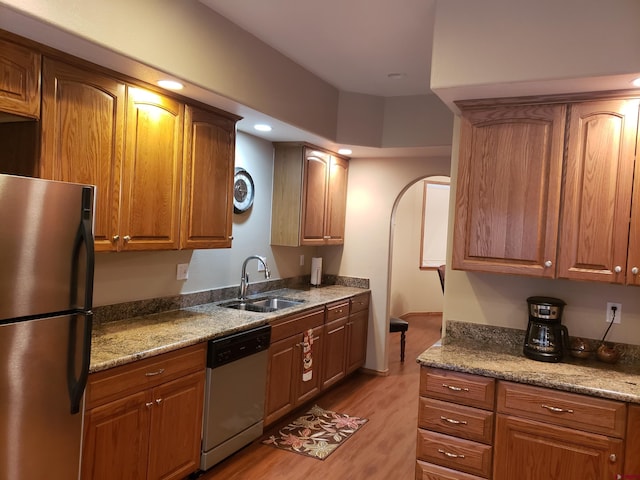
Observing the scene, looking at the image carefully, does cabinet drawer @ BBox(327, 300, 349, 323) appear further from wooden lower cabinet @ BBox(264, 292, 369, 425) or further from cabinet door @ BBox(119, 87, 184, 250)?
cabinet door @ BBox(119, 87, 184, 250)

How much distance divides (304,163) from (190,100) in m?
1.53

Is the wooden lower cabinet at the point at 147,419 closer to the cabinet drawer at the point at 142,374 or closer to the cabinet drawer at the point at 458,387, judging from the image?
the cabinet drawer at the point at 142,374

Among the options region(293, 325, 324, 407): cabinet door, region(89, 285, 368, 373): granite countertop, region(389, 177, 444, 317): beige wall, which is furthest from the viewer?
region(389, 177, 444, 317): beige wall

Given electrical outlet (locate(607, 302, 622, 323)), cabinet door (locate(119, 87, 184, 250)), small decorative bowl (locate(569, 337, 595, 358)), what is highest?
cabinet door (locate(119, 87, 184, 250))

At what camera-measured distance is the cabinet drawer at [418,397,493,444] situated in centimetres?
231

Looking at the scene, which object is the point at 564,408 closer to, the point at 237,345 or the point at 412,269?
the point at 237,345

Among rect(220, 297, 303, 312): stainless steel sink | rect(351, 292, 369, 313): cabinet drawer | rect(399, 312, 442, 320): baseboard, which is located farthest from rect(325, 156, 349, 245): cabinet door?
rect(399, 312, 442, 320): baseboard

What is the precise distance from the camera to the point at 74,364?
6.19 ft

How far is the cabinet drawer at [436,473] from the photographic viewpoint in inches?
92.3

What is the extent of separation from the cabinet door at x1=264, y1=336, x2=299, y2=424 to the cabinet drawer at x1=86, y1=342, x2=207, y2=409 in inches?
29.9

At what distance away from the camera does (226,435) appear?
2.94m

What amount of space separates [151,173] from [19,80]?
31.5 inches

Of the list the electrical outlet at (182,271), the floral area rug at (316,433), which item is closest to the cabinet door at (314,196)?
the electrical outlet at (182,271)

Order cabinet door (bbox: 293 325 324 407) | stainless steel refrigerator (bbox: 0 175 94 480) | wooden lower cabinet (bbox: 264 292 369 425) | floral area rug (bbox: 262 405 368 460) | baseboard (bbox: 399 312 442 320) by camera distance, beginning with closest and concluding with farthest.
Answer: stainless steel refrigerator (bbox: 0 175 94 480)
floral area rug (bbox: 262 405 368 460)
wooden lower cabinet (bbox: 264 292 369 425)
cabinet door (bbox: 293 325 324 407)
baseboard (bbox: 399 312 442 320)
